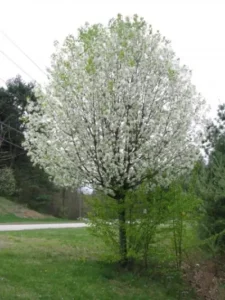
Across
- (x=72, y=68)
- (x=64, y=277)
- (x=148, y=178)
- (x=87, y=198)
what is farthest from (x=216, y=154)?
(x=64, y=277)

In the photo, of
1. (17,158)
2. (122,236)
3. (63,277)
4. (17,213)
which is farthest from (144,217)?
(17,158)

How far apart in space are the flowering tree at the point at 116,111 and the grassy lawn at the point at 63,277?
4.54 feet

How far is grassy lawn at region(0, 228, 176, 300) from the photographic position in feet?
27.5

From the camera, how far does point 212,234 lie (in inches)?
513

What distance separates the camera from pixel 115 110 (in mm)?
10055

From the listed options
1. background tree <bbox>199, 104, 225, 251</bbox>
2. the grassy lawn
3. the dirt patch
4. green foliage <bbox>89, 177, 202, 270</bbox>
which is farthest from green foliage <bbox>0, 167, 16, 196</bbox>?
the dirt patch

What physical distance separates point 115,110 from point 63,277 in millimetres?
3956

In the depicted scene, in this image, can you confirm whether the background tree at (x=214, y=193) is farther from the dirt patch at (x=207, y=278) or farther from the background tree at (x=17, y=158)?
the background tree at (x=17, y=158)

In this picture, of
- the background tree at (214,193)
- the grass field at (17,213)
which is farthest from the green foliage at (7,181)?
the background tree at (214,193)

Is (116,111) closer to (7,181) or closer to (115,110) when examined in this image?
(115,110)

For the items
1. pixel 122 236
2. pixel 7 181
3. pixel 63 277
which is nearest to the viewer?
pixel 63 277

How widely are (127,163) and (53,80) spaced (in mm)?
2733

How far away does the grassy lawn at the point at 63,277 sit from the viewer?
8367mm

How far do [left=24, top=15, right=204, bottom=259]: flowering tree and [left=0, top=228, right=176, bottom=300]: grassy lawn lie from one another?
4.54 ft
